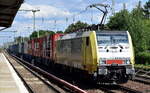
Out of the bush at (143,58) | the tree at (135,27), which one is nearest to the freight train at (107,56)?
the bush at (143,58)

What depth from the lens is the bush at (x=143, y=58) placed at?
4037 cm

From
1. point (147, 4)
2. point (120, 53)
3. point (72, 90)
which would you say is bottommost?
point (72, 90)

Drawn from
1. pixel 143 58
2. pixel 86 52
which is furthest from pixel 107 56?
pixel 143 58

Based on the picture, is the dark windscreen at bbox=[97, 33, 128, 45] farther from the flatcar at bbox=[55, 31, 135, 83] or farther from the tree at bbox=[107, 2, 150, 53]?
the tree at bbox=[107, 2, 150, 53]

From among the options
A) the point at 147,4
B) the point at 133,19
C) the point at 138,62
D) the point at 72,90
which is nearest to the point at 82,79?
the point at 72,90

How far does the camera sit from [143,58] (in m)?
41.4

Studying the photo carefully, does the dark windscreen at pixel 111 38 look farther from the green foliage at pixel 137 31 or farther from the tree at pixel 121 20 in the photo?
the tree at pixel 121 20

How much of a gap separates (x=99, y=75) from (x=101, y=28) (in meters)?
3.34

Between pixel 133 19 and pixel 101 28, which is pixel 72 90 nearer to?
pixel 101 28

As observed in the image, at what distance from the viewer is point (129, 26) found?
45.3m

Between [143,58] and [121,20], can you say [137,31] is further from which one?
[121,20]

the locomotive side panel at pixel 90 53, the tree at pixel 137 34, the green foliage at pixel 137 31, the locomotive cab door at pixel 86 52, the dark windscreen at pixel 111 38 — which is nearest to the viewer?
the locomotive side panel at pixel 90 53

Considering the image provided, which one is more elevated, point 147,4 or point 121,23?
point 147,4

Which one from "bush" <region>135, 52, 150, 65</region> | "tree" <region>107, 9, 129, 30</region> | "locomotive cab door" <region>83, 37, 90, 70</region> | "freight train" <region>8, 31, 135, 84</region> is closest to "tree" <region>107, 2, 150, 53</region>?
"tree" <region>107, 9, 129, 30</region>
